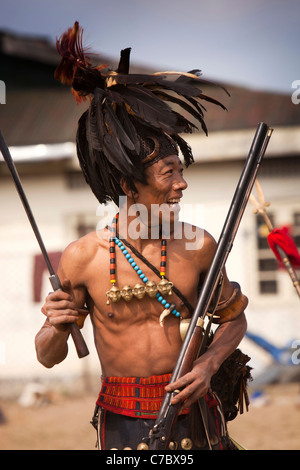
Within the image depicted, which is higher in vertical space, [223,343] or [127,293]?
[127,293]

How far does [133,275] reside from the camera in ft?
A: 9.37

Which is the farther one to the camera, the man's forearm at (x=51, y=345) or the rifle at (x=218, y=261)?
the man's forearm at (x=51, y=345)

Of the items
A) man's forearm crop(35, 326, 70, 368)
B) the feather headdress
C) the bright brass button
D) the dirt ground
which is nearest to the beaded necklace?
man's forearm crop(35, 326, 70, 368)

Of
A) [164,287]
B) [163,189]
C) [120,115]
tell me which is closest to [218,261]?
[164,287]

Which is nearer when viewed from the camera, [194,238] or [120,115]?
[120,115]

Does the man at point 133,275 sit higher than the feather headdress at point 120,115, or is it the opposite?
the feather headdress at point 120,115

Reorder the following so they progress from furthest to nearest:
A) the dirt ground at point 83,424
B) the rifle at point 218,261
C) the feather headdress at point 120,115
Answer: the dirt ground at point 83,424 → the feather headdress at point 120,115 → the rifle at point 218,261

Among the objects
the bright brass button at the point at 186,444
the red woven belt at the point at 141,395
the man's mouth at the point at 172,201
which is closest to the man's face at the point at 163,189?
the man's mouth at the point at 172,201

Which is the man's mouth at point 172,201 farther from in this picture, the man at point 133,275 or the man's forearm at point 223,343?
the man's forearm at point 223,343

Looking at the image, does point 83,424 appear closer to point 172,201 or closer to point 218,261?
point 172,201

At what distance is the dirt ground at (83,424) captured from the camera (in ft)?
24.4

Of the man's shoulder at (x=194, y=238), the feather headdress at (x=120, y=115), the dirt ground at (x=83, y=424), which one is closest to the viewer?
the feather headdress at (x=120, y=115)

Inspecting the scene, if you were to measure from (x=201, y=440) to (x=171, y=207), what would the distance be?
1033 millimetres

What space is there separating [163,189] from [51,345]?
0.83 m
